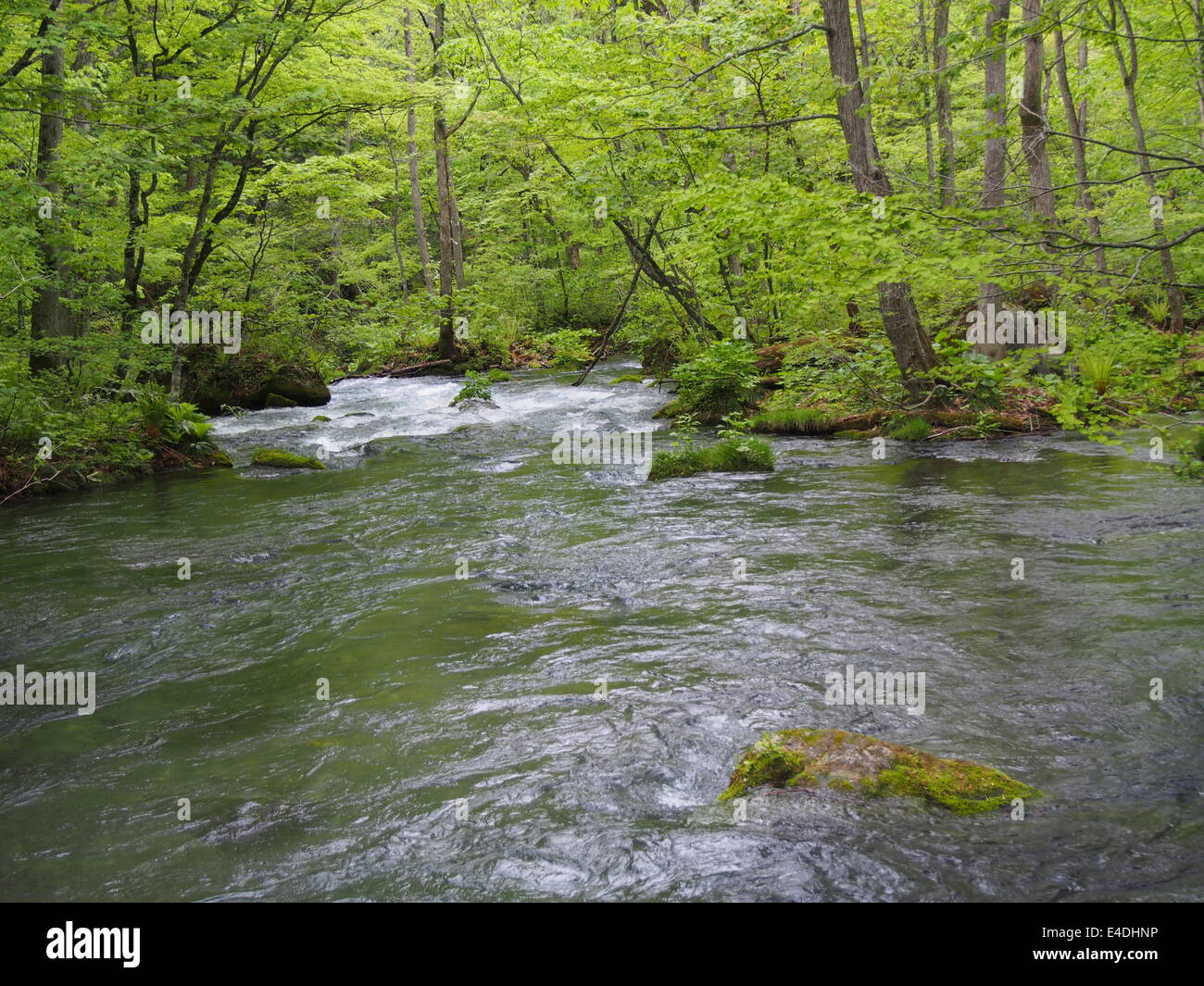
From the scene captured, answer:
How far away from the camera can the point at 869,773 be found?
13.2ft

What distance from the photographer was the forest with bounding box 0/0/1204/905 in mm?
3824

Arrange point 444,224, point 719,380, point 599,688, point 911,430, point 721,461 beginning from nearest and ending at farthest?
point 599,688 < point 721,461 < point 911,430 < point 719,380 < point 444,224

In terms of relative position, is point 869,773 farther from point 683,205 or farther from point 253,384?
point 253,384

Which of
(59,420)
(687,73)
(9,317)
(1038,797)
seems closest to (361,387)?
(9,317)

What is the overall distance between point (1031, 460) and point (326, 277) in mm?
28512

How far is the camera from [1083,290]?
5.36m

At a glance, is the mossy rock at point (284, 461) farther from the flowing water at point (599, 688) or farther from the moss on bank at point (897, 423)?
the moss on bank at point (897, 423)

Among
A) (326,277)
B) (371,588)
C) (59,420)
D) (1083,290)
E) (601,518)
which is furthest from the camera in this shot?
(326,277)

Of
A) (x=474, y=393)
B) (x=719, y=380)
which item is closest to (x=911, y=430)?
(x=719, y=380)

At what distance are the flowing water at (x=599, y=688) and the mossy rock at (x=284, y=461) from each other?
10.2 feet

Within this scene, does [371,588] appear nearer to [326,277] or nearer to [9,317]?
[9,317]

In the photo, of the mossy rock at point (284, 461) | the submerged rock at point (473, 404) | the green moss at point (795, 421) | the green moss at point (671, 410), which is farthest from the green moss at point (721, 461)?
the submerged rock at point (473, 404)

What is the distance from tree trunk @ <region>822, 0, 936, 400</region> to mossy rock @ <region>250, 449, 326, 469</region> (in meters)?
9.61

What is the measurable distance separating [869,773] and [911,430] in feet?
34.1
